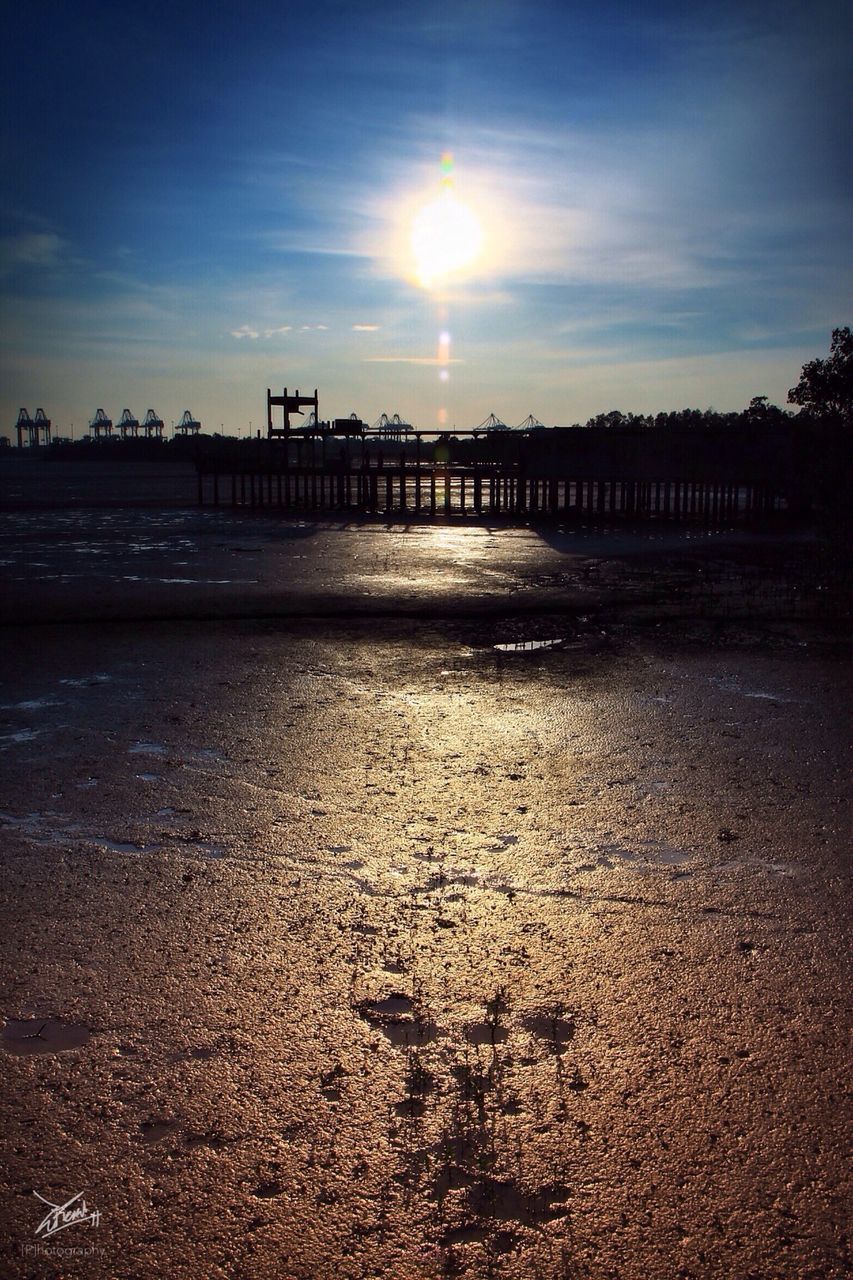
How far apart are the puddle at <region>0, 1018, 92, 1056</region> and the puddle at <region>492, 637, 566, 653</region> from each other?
7.07 meters

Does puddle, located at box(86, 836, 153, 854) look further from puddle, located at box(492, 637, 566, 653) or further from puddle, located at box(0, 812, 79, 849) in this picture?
A: puddle, located at box(492, 637, 566, 653)

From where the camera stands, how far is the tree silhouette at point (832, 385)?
639 inches

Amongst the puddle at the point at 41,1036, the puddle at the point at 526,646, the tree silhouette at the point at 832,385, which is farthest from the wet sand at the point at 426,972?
the tree silhouette at the point at 832,385

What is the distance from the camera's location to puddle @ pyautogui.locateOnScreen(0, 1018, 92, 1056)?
Result: 3.34 metres

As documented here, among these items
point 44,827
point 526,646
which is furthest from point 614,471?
point 44,827

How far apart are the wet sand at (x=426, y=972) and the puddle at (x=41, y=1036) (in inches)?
0.5

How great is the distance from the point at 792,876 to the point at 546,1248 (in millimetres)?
2614

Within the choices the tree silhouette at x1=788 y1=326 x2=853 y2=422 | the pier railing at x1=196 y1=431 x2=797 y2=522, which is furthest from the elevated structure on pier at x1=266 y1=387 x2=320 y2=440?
the tree silhouette at x1=788 y1=326 x2=853 y2=422

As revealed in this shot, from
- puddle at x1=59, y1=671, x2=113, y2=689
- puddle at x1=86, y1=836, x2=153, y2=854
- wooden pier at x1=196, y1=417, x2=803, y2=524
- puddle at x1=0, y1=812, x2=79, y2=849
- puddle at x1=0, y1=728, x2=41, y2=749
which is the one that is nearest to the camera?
puddle at x1=86, y1=836, x2=153, y2=854

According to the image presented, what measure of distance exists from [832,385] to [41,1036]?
16.5 meters

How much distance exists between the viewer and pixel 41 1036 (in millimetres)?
3408

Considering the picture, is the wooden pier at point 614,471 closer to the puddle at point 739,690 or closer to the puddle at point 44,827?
the puddle at point 739,690

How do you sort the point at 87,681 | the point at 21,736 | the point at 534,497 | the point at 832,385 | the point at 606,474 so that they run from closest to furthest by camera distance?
the point at 21,736 < the point at 87,681 < the point at 832,385 < the point at 606,474 < the point at 534,497

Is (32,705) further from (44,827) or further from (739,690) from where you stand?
(739,690)
